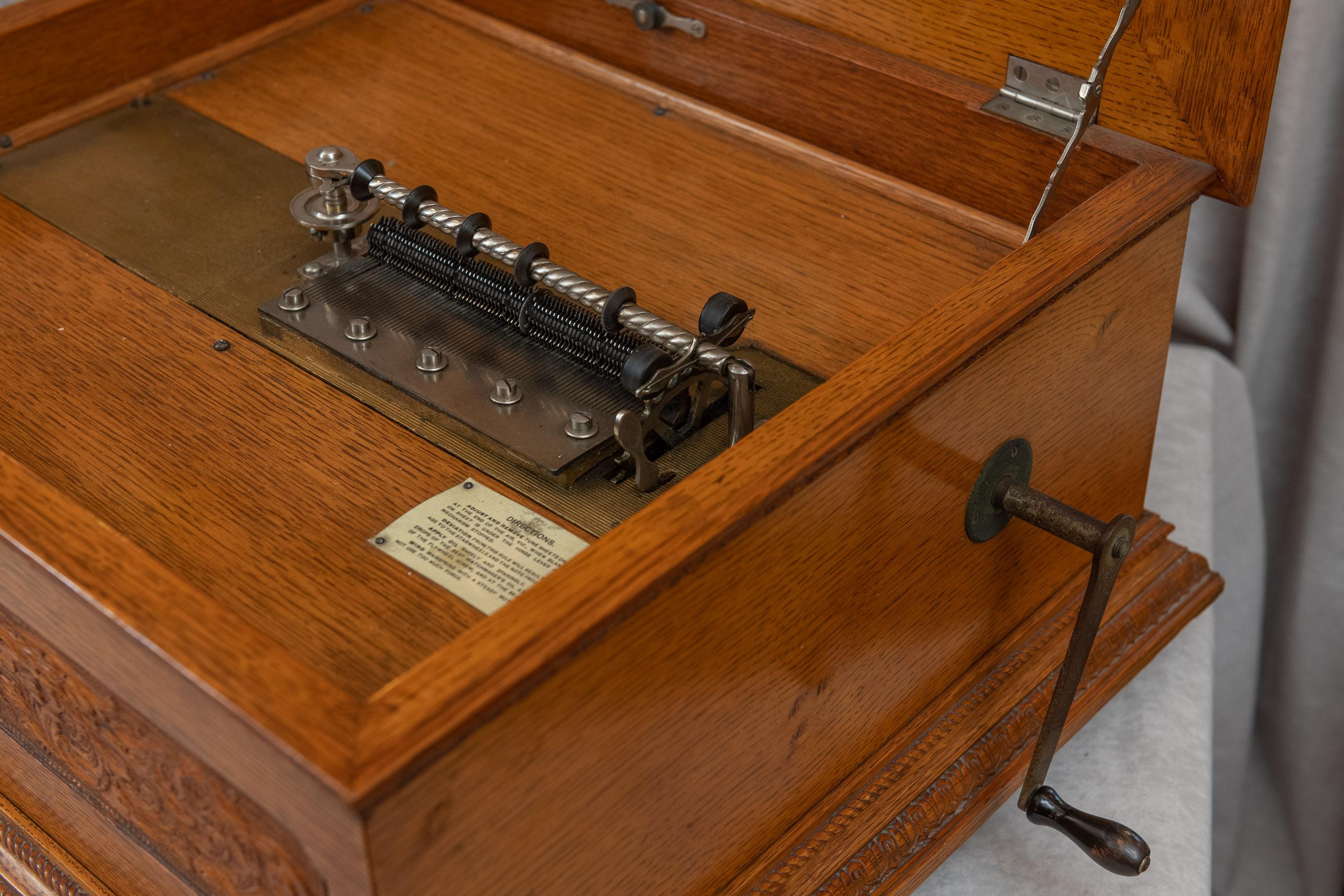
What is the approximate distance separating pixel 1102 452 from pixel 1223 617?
2.28 ft

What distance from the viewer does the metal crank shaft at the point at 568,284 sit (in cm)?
100

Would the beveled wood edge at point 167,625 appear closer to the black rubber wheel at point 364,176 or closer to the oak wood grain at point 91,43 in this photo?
the black rubber wheel at point 364,176

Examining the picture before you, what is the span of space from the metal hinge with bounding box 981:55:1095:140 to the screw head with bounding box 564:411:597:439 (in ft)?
1.45

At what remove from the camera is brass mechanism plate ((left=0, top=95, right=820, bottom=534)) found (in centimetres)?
104

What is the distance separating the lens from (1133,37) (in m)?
1.18

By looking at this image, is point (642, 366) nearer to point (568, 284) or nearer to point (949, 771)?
point (568, 284)

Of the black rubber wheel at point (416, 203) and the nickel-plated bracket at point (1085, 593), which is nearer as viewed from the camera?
the nickel-plated bracket at point (1085, 593)

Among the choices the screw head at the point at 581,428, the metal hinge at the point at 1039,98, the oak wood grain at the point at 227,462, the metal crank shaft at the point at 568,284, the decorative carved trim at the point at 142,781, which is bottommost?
the decorative carved trim at the point at 142,781

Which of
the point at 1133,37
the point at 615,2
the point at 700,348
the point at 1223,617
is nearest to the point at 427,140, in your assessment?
the point at 615,2

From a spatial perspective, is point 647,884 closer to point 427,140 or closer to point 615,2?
point 427,140

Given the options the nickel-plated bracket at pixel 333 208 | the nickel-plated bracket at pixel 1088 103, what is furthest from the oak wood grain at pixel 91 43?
Answer: the nickel-plated bracket at pixel 1088 103

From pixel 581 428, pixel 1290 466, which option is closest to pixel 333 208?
pixel 581 428

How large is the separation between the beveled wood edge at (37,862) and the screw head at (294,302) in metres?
0.42

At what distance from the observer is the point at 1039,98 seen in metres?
1.23
